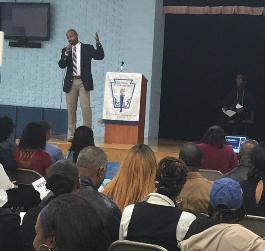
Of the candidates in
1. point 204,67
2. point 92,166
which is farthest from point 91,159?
point 204,67

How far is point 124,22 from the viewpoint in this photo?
911 cm

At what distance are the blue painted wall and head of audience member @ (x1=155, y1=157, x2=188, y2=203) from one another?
6.55m

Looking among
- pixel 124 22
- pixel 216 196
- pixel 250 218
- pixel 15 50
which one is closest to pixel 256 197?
pixel 250 218

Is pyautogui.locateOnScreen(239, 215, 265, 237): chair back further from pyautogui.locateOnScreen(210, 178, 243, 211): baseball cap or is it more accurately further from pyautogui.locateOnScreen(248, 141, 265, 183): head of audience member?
pyautogui.locateOnScreen(248, 141, 265, 183): head of audience member

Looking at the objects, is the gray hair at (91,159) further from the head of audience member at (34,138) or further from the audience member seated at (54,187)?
the head of audience member at (34,138)

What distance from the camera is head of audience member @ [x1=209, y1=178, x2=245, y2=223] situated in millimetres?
2178

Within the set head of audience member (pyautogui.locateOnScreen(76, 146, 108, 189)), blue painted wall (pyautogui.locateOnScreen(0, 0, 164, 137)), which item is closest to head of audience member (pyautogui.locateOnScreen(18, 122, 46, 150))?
head of audience member (pyautogui.locateOnScreen(76, 146, 108, 189))

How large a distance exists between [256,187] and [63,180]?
1.24 meters

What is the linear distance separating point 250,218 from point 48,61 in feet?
23.9

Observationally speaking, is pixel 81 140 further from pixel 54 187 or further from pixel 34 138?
pixel 54 187

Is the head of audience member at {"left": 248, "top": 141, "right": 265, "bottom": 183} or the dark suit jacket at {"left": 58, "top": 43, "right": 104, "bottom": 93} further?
the dark suit jacket at {"left": 58, "top": 43, "right": 104, "bottom": 93}

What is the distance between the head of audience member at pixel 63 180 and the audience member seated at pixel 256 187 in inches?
42.5

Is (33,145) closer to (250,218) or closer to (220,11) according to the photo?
(250,218)

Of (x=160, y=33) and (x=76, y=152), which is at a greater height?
(x=160, y=33)
